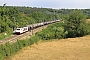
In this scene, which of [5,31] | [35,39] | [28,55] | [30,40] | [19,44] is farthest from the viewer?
[5,31]

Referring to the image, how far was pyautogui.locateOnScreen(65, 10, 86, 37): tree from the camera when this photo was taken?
78.9 metres

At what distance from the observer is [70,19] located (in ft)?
268

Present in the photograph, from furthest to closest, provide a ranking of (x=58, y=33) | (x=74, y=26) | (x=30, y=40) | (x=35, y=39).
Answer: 1. (x=74, y=26)
2. (x=58, y=33)
3. (x=35, y=39)
4. (x=30, y=40)

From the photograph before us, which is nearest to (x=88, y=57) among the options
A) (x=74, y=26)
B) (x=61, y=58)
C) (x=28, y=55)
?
(x=61, y=58)

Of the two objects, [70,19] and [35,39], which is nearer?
[35,39]

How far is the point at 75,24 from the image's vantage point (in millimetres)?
80125

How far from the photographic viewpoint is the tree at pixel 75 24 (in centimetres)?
7894

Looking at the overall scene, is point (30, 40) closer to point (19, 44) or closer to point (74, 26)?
point (19, 44)

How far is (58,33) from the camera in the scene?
2945 inches

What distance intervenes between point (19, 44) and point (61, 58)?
11.0 meters

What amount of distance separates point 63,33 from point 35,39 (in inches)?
774

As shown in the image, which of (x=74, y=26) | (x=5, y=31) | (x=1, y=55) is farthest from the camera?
(x=74, y=26)

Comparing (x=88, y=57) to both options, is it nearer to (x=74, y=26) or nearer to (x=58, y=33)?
(x=58, y=33)

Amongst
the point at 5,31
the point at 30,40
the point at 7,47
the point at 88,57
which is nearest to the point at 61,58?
the point at 88,57
